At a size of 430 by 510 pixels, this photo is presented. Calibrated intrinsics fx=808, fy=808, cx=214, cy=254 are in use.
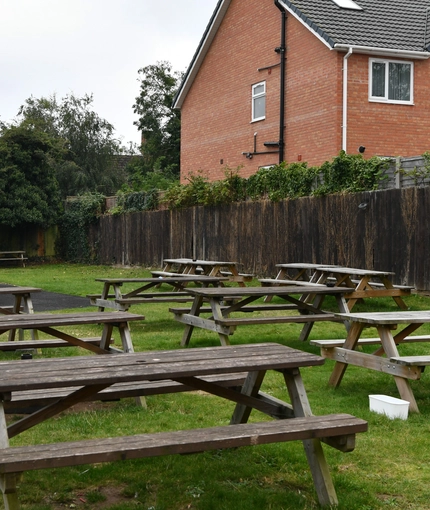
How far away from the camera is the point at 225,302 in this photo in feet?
42.0

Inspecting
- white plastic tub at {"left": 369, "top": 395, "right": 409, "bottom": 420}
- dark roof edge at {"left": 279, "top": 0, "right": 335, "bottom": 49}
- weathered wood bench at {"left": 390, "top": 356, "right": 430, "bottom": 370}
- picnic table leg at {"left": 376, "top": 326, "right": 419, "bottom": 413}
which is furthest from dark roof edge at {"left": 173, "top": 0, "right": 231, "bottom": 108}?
white plastic tub at {"left": 369, "top": 395, "right": 409, "bottom": 420}

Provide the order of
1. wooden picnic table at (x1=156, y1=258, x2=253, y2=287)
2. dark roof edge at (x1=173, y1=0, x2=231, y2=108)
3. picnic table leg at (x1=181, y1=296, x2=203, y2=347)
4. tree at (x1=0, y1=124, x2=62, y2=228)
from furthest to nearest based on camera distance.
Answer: tree at (x1=0, y1=124, x2=62, y2=228)
dark roof edge at (x1=173, y1=0, x2=231, y2=108)
wooden picnic table at (x1=156, y1=258, x2=253, y2=287)
picnic table leg at (x1=181, y1=296, x2=203, y2=347)

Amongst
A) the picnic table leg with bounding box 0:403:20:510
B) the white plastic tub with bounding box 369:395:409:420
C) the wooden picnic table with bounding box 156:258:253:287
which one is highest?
the wooden picnic table with bounding box 156:258:253:287

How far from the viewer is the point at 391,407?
6.16m

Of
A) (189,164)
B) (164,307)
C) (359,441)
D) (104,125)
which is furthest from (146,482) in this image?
(104,125)

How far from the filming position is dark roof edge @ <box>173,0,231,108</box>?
88.1ft

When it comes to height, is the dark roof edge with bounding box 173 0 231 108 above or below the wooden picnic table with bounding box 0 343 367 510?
above

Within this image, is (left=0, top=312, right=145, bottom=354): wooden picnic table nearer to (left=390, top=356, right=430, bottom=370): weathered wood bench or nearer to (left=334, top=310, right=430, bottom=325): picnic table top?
(left=334, top=310, right=430, bottom=325): picnic table top

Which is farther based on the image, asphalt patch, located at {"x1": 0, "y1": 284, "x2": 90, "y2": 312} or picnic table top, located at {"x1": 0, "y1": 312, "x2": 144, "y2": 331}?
asphalt patch, located at {"x1": 0, "y1": 284, "x2": 90, "y2": 312}

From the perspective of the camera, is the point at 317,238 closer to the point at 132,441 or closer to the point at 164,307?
the point at 164,307

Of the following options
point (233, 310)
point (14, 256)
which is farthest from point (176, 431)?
point (14, 256)

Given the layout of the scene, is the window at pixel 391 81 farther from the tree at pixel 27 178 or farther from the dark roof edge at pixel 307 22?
the tree at pixel 27 178

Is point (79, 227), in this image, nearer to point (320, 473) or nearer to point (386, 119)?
point (386, 119)

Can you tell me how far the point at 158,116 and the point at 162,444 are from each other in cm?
4609
